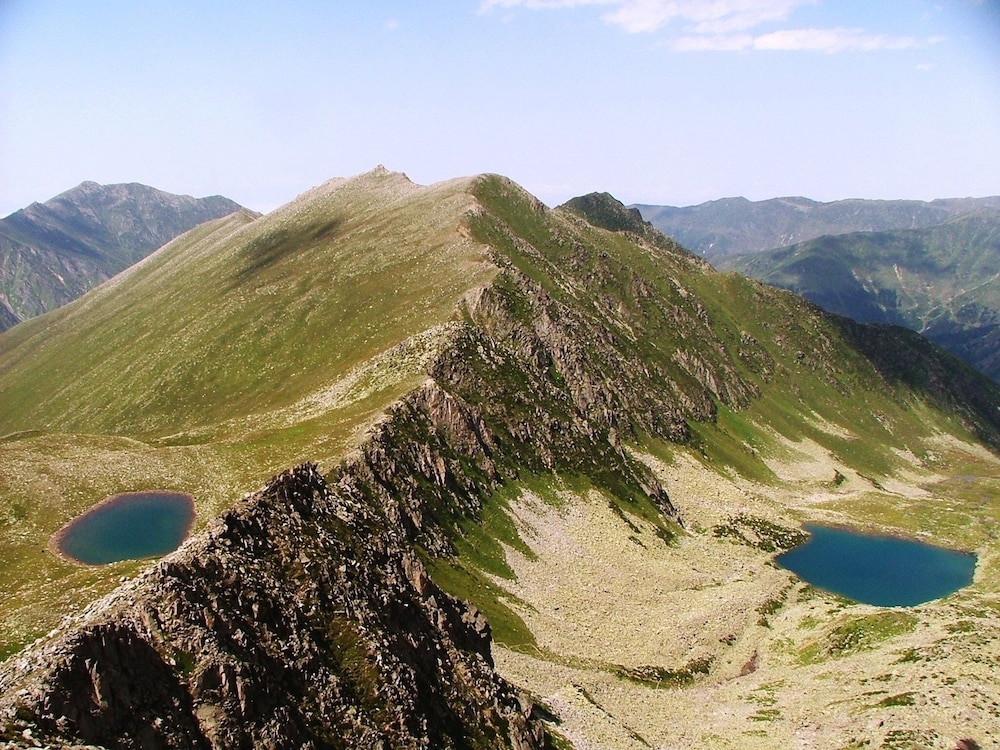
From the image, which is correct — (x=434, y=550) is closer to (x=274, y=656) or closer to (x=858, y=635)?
(x=274, y=656)

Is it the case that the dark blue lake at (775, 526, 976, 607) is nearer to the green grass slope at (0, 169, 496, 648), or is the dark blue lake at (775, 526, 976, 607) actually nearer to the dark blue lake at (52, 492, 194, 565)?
the green grass slope at (0, 169, 496, 648)

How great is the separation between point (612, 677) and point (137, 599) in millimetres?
54041

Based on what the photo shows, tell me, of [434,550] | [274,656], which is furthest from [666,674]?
[274,656]

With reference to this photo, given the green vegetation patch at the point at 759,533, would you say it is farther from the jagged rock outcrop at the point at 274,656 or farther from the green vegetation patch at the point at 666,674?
the jagged rock outcrop at the point at 274,656

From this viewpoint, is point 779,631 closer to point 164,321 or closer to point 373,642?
point 373,642

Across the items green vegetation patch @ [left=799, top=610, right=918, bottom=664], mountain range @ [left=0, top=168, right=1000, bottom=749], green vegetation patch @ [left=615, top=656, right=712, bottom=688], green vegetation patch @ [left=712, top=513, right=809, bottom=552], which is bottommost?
green vegetation patch @ [left=712, top=513, right=809, bottom=552]

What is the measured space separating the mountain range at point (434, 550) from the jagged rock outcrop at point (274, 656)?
17 cm

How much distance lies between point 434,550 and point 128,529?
1387 inches

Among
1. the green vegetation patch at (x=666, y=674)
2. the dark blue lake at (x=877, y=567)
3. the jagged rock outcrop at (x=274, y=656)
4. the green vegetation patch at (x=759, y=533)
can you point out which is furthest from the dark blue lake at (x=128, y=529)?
the dark blue lake at (x=877, y=567)

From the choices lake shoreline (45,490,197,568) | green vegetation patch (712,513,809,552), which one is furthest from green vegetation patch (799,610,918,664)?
lake shoreline (45,490,197,568)

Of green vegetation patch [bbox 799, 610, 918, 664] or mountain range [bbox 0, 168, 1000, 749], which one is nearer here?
mountain range [bbox 0, 168, 1000, 749]

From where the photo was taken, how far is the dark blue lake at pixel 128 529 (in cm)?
5859

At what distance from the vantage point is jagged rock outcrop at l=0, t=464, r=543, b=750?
95.1ft

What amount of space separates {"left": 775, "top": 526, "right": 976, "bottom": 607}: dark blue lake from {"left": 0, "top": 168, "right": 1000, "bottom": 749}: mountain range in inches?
247
